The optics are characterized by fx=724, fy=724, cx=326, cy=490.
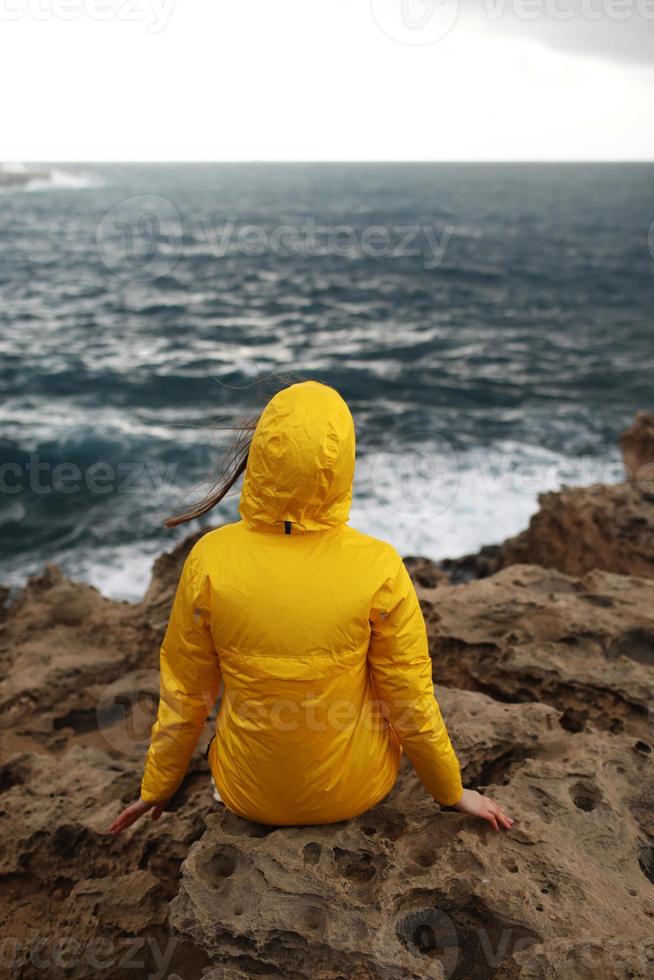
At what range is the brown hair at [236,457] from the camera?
226 centimetres

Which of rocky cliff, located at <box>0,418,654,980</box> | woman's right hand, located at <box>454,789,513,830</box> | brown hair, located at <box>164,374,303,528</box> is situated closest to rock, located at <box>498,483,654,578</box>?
rocky cliff, located at <box>0,418,654,980</box>

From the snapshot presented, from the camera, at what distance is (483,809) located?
7.84 ft

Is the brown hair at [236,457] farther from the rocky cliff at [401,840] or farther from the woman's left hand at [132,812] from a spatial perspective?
the rocky cliff at [401,840]

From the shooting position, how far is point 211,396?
15656 mm

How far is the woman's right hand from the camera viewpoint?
238 cm

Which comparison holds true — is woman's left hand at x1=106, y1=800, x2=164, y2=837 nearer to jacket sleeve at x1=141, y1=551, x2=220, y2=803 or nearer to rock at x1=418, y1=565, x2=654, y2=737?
jacket sleeve at x1=141, y1=551, x2=220, y2=803

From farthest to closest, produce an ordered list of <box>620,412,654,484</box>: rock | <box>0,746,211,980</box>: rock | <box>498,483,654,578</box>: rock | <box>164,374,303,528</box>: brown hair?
1. <box>620,412,654,484</box>: rock
2. <box>498,483,654,578</box>: rock
3. <box>0,746,211,980</box>: rock
4. <box>164,374,303,528</box>: brown hair

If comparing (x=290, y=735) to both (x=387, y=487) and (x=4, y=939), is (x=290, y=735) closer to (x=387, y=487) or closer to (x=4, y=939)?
(x=4, y=939)

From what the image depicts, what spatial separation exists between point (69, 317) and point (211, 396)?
31.6 ft

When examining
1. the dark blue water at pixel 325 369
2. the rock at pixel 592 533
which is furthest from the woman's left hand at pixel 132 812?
the rock at pixel 592 533

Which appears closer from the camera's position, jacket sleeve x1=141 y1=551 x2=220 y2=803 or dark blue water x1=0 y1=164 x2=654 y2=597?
jacket sleeve x1=141 y1=551 x2=220 y2=803

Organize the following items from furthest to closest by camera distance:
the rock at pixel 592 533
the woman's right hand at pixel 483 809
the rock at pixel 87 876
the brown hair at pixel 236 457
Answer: the rock at pixel 592 533
the rock at pixel 87 876
the woman's right hand at pixel 483 809
the brown hair at pixel 236 457

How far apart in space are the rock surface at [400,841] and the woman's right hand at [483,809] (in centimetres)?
5

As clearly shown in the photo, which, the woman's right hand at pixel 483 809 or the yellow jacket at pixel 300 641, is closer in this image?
the yellow jacket at pixel 300 641
